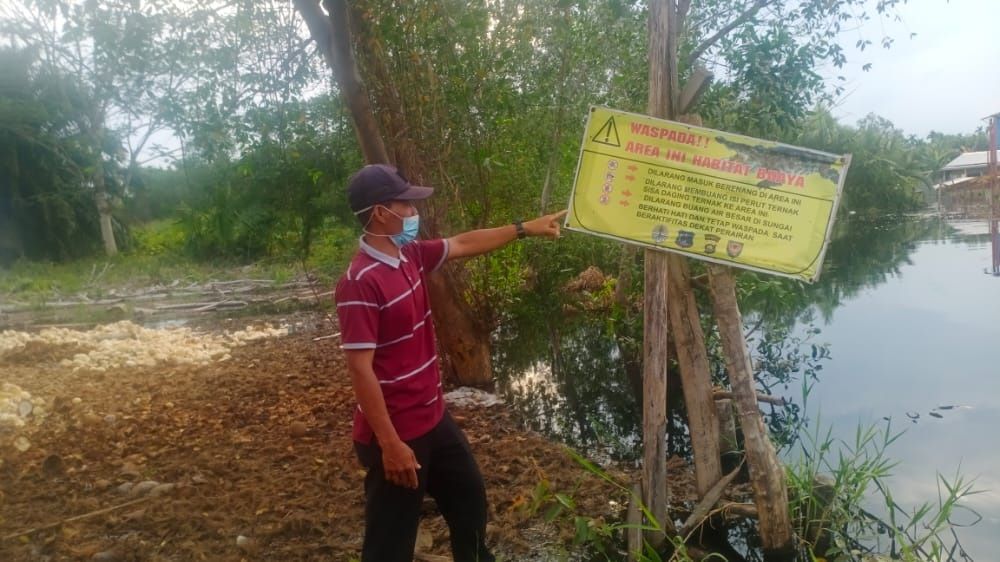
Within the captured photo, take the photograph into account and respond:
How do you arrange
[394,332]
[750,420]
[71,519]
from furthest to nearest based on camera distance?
1. [71,519]
2. [750,420]
3. [394,332]

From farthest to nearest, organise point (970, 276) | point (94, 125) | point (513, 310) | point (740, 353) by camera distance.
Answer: point (94, 125)
point (970, 276)
point (513, 310)
point (740, 353)

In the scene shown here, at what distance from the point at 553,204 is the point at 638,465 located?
3.67 m

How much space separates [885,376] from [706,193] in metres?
5.10

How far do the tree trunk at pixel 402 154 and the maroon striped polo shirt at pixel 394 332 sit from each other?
302 centimetres

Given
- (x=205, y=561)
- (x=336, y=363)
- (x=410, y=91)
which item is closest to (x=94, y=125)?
(x=336, y=363)

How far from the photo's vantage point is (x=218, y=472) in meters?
4.93

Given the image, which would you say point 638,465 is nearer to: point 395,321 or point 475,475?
point 475,475

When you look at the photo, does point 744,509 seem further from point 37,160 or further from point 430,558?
point 37,160

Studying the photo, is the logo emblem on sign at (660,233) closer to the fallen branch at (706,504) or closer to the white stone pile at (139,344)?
the fallen branch at (706,504)

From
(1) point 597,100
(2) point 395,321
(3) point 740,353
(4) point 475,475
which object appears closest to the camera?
(2) point 395,321

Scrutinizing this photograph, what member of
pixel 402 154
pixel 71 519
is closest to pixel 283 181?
pixel 402 154

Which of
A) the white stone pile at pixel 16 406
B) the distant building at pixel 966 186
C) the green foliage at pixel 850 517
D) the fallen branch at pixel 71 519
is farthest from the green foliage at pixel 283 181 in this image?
the distant building at pixel 966 186

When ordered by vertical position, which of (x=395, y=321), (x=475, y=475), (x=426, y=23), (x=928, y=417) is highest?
(x=426, y=23)

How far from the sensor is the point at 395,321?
2.50m
